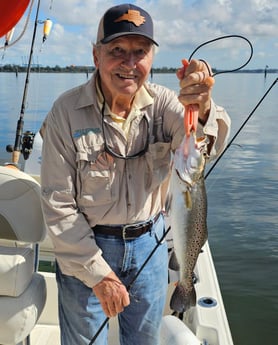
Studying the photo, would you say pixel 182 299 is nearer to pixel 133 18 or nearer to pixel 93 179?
pixel 93 179

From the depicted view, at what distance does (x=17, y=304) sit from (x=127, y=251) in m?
0.71

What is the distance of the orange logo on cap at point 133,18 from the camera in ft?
7.29

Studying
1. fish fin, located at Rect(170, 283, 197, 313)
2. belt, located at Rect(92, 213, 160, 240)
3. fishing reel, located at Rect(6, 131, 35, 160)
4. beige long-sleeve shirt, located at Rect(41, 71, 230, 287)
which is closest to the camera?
beige long-sleeve shirt, located at Rect(41, 71, 230, 287)

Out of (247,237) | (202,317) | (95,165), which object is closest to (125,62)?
(95,165)

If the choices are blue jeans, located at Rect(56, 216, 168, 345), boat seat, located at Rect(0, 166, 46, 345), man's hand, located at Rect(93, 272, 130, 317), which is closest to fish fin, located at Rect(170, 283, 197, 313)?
blue jeans, located at Rect(56, 216, 168, 345)

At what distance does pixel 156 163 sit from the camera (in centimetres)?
248

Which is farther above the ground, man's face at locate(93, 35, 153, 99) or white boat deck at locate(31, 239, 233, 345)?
man's face at locate(93, 35, 153, 99)

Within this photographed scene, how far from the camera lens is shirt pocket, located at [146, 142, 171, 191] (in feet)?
8.07

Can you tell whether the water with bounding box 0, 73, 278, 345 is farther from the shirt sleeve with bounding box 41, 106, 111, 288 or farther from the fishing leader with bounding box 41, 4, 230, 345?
the shirt sleeve with bounding box 41, 106, 111, 288

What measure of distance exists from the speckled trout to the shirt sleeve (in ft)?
1.41

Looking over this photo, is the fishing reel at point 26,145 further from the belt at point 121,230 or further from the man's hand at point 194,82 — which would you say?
the man's hand at point 194,82

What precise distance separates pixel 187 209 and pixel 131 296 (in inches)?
→ 26.5

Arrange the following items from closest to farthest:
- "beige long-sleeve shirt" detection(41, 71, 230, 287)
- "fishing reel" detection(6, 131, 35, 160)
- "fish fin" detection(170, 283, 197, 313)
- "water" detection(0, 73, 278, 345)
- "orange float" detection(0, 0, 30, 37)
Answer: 1. "orange float" detection(0, 0, 30, 37)
2. "beige long-sleeve shirt" detection(41, 71, 230, 287)
3. "fish fin" detection(170, 283, 197, 313)
4. "fishing reel" detection(6, 131, 35, 160)
5. "water" detection(0, 73, 278, 345)

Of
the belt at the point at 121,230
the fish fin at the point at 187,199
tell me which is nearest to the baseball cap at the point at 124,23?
the fish fin at the point at 187,199
